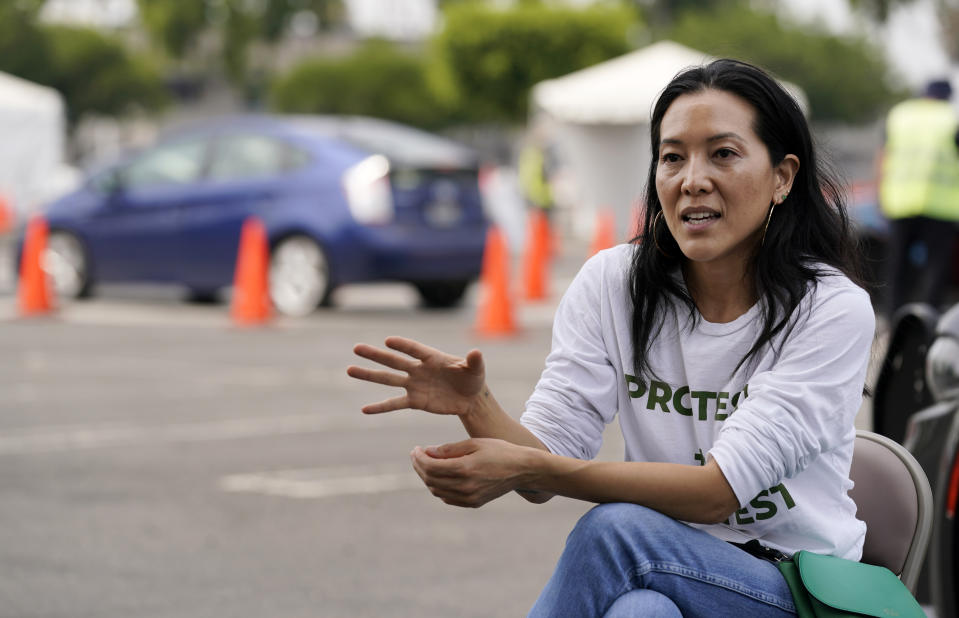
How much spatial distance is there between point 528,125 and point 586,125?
21.6m

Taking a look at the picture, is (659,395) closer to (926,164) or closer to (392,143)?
(926,164)

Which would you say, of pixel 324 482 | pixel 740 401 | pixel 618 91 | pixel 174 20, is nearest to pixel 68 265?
pixel 324 482

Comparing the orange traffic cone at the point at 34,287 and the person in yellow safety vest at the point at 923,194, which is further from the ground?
the person in yellow safety vest at the point at 923,194

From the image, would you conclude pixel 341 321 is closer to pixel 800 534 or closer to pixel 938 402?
pixel 938 402

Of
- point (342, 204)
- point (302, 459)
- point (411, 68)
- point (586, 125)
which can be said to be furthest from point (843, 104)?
point (302, 459)

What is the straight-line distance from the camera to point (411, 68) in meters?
76.1

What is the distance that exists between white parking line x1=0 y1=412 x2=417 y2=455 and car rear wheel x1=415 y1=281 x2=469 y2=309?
540 centimetres

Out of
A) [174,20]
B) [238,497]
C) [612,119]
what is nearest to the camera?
[238,497]

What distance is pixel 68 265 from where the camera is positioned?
575 inches

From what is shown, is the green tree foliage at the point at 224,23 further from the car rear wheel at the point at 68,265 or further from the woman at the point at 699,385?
the woman at the point at 699,385

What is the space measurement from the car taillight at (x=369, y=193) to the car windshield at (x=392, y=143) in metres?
0.26

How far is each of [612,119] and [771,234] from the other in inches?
817

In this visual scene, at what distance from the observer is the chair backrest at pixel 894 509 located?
112 inches

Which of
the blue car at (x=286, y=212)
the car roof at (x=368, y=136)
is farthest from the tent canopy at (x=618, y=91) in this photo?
the car roof at (x=368, y=136)
